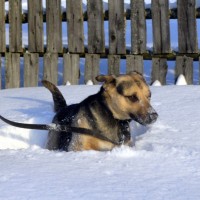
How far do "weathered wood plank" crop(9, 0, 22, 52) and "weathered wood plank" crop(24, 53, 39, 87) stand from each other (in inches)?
10.4

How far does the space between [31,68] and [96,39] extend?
1.33 meters

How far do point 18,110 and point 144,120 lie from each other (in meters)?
2.14

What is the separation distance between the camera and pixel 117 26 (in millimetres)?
8859

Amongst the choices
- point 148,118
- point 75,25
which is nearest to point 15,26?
point 75,25

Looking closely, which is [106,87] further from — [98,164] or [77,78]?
[77,78]

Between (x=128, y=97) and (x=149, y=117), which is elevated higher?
(x=128, y=97)

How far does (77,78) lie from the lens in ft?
30.8

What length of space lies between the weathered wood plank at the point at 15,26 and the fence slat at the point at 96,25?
1424 millimetres

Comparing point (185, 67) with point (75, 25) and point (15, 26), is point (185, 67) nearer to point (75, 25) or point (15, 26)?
point (75, 25)

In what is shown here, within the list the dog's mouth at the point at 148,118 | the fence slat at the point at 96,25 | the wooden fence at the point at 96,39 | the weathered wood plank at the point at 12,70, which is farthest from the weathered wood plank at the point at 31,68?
the dog's mouth at the point at 148,118

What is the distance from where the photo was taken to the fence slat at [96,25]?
29.5ft

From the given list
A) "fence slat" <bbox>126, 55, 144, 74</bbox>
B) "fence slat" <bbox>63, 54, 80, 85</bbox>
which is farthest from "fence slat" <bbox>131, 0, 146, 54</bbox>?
"fence slat" <bbox>63, 54, 80, 85</bbox>

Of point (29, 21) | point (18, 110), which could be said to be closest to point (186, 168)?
point (18, 110)

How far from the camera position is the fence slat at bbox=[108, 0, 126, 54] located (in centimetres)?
880
